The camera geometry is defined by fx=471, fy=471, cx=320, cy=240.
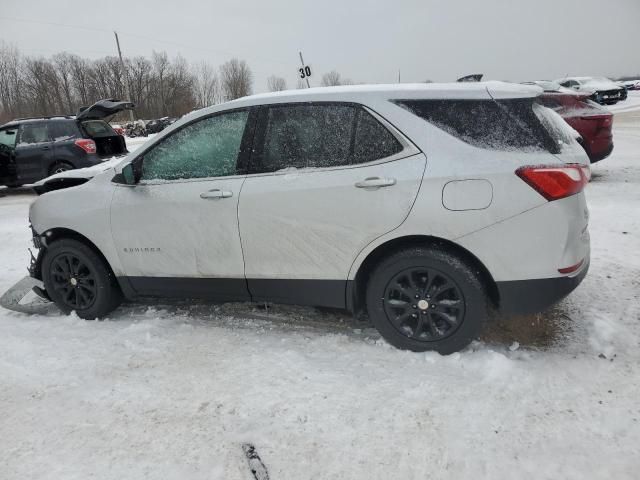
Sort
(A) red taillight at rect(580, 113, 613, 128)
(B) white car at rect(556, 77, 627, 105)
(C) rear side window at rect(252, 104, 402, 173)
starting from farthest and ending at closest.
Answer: (B) white car at rect(556, 77, 627, 105) → (A) red taillight at rect(580, 113, 613, 128) → (C) rear side window at rect(252, 104, 402, 173)

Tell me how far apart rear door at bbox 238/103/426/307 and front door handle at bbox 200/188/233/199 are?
12cm

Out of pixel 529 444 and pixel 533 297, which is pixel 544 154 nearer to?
pixel 533 297

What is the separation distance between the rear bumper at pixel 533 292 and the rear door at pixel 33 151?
10686 millimetres

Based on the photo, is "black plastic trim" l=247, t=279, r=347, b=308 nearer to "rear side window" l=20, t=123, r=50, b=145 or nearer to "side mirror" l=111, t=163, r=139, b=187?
"side mirror" l=111, t=163, r=139, b=187

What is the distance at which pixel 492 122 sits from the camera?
2.79m

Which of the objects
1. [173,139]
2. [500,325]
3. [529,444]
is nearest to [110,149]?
[173,139]

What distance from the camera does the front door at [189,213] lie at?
3279mm

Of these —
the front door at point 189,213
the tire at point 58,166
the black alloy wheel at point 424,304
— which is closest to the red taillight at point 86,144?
the tire at point 58,166

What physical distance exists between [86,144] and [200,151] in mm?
8278

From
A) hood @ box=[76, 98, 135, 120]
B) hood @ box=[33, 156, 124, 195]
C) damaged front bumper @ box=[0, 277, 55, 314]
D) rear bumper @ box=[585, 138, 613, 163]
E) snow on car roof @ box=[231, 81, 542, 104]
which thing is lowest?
damaged front bumper @ box=[0, 277, 55, 314]

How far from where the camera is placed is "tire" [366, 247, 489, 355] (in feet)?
→ 9.34

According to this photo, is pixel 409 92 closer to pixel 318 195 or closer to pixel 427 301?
pixel 318 195

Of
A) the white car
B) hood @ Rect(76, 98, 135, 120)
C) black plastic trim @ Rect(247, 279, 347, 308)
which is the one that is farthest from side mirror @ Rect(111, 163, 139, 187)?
the white car

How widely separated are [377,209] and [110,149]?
9.86 metres
